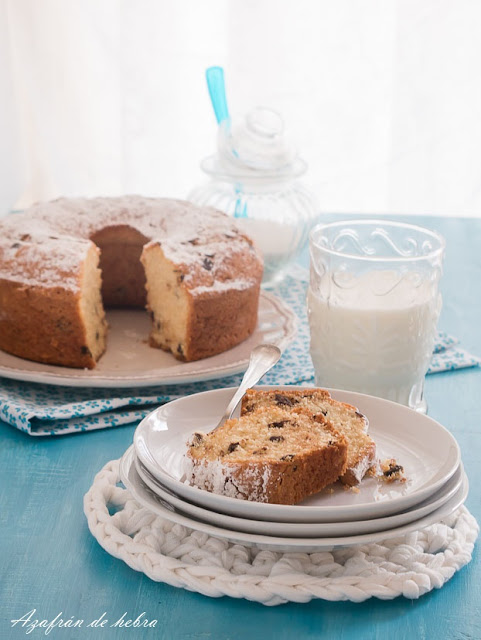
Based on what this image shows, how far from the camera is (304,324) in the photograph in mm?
2600

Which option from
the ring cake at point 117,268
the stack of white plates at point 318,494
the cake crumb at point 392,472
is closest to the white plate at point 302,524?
the stack of white plates at point 318,494

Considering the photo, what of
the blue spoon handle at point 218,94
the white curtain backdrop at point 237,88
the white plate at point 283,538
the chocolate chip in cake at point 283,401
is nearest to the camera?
the white plate at point 283,538

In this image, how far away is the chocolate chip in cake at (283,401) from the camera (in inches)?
62.9

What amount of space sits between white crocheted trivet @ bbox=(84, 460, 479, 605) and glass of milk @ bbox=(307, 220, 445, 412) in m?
0.52

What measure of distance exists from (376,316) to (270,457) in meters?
0.64

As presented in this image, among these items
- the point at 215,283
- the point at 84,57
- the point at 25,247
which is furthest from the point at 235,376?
the point at 84,57

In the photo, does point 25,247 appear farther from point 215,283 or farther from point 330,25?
point 330,25

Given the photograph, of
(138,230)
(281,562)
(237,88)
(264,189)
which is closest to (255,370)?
(281,562)

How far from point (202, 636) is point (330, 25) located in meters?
3.83

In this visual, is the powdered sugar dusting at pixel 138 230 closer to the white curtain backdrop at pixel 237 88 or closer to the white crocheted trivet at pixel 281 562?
the white crocheted trivet at pixel 281 562

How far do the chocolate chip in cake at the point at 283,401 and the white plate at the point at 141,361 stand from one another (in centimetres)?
48

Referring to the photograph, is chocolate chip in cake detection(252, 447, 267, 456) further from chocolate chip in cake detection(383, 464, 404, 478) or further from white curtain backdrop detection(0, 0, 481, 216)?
white curtain backdrop detection(0, 0, 481, 216)

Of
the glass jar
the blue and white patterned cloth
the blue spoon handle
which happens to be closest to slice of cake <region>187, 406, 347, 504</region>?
the blue and white patterned cloth

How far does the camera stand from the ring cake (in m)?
2.19
